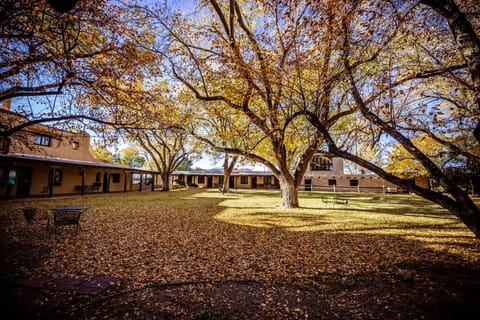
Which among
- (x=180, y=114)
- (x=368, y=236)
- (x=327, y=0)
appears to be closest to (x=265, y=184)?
(x=180, y=114)

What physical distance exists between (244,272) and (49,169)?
66.4 feet

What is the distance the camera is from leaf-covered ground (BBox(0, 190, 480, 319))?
295 cm

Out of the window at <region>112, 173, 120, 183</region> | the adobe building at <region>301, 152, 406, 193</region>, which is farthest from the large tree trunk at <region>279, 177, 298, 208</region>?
the adobe building at <region>301, 152, 406, 193</region>

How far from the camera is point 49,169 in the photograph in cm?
1677

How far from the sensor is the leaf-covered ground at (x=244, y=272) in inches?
116

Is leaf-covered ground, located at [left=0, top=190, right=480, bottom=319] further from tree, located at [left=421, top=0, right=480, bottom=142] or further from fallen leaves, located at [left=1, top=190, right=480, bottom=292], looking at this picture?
tree, located at [left=421, top=0, right=480, bottom=142]

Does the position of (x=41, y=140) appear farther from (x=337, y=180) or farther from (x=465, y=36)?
(x=337, y=180)

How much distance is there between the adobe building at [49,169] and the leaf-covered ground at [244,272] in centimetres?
436

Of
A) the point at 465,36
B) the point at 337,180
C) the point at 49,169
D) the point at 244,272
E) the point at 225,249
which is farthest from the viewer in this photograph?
the point at 337,180

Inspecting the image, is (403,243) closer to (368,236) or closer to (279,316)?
(368,236)

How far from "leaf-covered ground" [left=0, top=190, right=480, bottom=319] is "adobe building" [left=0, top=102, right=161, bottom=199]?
4.36m

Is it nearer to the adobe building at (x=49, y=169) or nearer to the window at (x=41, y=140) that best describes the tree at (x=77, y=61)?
the adobe building at (x=49, y=169)

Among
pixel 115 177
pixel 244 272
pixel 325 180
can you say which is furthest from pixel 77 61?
pixel 325 180

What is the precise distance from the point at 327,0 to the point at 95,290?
7460 mm
